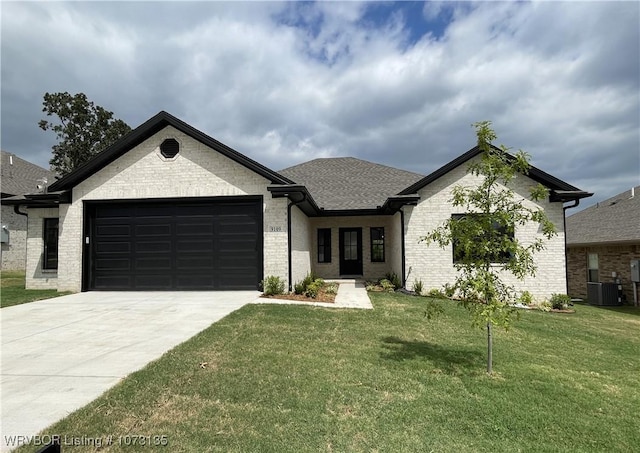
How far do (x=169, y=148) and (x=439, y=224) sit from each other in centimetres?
1024

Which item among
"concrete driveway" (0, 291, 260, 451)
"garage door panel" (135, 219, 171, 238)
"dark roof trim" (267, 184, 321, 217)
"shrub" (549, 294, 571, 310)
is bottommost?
"shrub" (549, 294, 571, 310)

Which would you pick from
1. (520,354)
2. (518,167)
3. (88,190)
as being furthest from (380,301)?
(88,190)

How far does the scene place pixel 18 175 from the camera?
87.1 feet

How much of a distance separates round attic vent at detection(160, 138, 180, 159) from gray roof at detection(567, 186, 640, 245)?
1775 cm

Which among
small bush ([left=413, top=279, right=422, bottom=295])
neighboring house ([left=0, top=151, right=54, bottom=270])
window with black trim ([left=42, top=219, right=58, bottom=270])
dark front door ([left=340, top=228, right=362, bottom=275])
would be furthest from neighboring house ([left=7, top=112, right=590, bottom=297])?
neighboring house ([left=0, top=151, right=54, bottom=270])

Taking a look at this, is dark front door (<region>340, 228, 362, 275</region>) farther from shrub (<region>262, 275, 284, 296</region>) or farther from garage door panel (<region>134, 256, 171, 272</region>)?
garage door panel (<region>134, 256, 171, 272</region>)

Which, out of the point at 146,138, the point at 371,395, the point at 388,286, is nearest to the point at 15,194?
the point at 146,138

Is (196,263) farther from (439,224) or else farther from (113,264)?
(439,224)

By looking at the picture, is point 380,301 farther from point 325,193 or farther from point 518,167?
point 325,193

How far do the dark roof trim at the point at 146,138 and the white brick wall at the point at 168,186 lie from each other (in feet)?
0.55

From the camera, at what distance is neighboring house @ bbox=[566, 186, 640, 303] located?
14.2 metres

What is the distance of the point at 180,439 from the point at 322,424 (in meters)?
1.36

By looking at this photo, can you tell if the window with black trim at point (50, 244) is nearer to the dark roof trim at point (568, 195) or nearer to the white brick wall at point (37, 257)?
the white brick wall at point (37, 257)

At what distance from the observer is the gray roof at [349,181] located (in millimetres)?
16172
